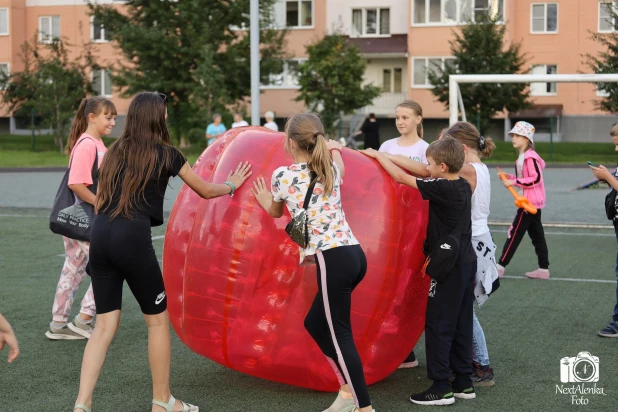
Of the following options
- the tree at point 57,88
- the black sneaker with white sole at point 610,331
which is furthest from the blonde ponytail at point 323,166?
the tree at point 57,88

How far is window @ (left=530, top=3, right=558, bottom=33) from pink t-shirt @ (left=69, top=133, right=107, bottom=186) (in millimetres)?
42499

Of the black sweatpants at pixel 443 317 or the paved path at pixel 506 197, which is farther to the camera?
the paved path at pixel 506 197

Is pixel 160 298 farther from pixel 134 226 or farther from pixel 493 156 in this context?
pixel 493 156

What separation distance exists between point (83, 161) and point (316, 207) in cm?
271

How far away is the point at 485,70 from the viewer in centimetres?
3675

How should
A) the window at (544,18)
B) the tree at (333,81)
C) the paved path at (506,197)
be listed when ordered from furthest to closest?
the window at (544,18) < the tree at (333,81) < the paved path at (506,197)

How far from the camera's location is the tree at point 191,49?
3822cm

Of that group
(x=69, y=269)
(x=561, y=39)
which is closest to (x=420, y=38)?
(x=561, y=39)

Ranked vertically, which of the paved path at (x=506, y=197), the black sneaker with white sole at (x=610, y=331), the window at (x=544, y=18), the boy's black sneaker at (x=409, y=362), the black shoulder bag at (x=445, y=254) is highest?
the window at (x=544, y=18)

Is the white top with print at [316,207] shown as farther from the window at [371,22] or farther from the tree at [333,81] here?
the window at [371,22]

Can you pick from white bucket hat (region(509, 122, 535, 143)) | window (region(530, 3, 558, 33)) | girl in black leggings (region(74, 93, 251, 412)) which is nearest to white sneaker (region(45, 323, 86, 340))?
girl in black leggings (region(74, 93, 251, 412))

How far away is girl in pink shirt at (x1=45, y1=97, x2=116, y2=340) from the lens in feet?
22.6

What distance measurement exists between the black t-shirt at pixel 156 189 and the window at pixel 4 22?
167ft

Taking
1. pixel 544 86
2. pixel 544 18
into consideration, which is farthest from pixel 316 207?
pixel 544 86
